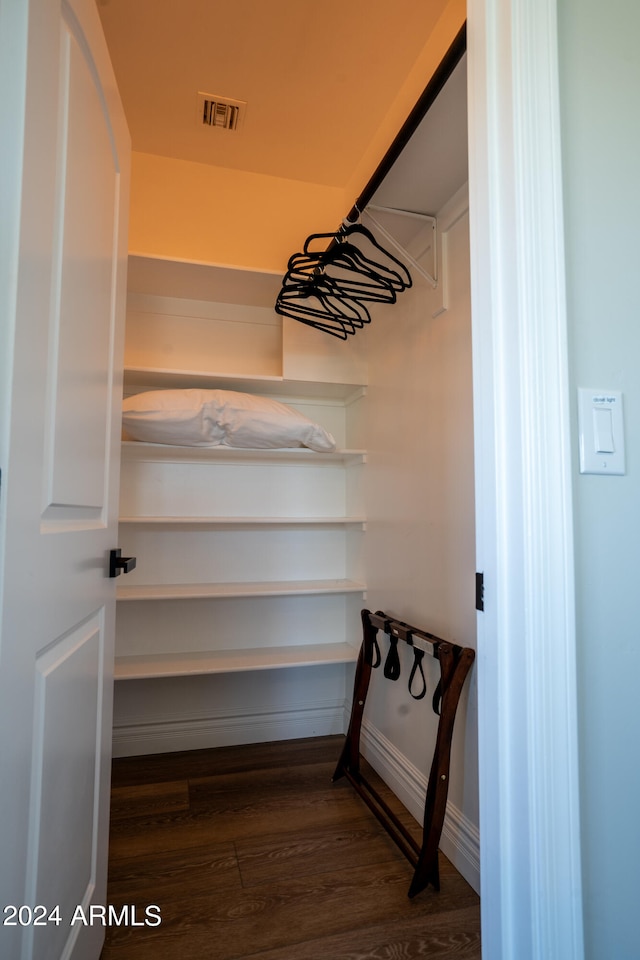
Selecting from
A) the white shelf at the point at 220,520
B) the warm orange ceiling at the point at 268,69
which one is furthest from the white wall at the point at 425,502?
the warm orange ceiling at the point at 268,69

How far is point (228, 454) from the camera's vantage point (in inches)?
93.0

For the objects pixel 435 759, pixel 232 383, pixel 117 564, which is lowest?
pixel 435 759

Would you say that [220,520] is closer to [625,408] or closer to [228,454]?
[228,454]

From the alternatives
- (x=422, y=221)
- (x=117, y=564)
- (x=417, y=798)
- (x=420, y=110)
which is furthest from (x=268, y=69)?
(x=417, y=798)

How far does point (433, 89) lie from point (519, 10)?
0.43m

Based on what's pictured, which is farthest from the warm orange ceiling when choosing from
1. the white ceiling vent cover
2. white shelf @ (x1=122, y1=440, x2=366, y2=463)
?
white shelf @ (x1=122, y1=440, x2=366, y2=463)

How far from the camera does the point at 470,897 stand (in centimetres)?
145

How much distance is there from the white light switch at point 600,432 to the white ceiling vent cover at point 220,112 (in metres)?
1.96

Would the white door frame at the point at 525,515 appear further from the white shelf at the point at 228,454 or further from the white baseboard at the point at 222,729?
the white baseboard at the point at 222,729

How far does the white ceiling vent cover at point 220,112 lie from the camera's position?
1.97 m

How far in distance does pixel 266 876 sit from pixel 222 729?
927 mm

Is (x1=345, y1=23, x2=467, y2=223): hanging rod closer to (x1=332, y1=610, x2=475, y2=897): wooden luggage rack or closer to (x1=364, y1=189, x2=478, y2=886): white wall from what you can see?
(x1=364, y1=189, x2=478, y2=886): white wall

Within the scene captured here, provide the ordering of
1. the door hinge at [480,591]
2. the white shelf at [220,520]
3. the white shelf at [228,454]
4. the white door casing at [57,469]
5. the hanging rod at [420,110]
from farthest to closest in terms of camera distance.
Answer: the white shelf at [228,454] → the white shelf at [220,520] → the hanging rod at [420,110] → the door hinge at [480,591] → the white door casing at [57,469]

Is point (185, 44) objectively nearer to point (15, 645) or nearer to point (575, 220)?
point (575, 220)
